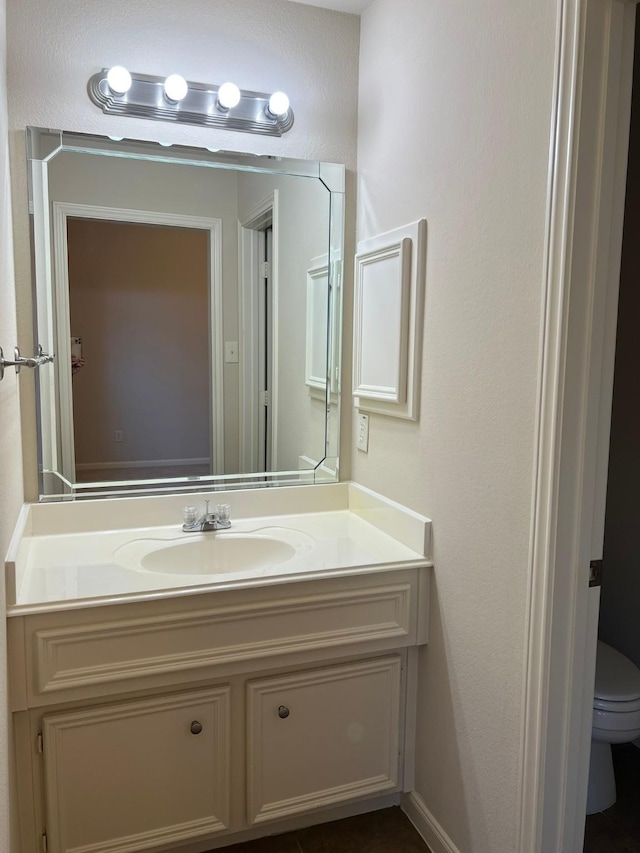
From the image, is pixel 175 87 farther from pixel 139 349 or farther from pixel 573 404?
pixel 573 404

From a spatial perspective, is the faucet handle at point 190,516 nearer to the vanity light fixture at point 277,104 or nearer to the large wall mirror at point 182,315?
the large wall mirror at point 182,315

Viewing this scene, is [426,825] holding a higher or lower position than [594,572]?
lower

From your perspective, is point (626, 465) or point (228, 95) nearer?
point (228, 95)

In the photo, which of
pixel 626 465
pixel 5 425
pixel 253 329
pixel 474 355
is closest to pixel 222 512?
pixel 253 329

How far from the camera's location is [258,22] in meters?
1.94

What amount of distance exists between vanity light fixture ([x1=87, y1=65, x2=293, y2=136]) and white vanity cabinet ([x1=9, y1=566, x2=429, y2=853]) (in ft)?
4.50

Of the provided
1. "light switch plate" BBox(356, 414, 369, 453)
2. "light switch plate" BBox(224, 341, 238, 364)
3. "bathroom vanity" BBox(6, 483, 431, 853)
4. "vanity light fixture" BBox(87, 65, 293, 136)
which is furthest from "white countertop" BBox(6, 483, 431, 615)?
"vanity light fixture" BBox(87, 65, 293, 136)

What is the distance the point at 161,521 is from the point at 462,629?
3.12ft

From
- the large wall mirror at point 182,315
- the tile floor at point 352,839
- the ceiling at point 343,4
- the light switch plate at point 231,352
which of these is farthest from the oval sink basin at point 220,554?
the ceiling at point 343,4

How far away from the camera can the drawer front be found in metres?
1.40

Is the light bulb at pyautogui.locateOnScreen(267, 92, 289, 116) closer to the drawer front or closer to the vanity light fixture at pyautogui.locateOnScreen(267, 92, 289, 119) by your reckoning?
the vanity light fixture at pyautogui.locateOnScreen(267, 92, 289, 119)

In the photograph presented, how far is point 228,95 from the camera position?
6.18ft

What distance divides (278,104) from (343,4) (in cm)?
38

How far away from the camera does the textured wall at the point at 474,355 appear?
4.26ft
